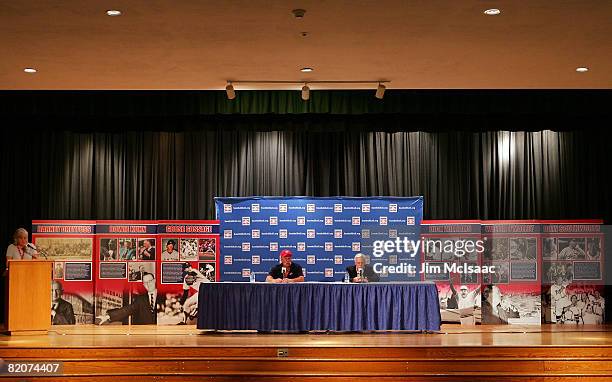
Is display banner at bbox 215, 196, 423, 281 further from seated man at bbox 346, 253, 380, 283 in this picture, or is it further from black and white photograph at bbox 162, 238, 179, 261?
black and white photograph at bbox 162, 238, 179, 261

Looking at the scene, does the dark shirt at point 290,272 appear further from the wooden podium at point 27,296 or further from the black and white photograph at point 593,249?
the black and white photograph at point 593,249

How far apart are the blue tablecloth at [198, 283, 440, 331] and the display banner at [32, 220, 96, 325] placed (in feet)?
9.92

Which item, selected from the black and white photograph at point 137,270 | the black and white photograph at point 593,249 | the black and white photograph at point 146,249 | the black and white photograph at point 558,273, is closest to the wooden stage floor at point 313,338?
the black and white photograph at point 137,270

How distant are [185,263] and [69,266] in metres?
1.71

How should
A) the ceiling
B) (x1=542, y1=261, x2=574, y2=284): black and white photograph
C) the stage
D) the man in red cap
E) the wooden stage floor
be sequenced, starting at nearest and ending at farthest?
the ceiling
the stage
the wooden stage floor
the man in red cap
(x1=542, y1=261, x2=574, y2=284): black and white photograph

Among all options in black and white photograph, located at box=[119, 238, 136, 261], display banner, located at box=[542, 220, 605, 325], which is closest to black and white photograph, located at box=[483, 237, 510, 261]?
display banner, located at box=[542, 220, 605, 325]

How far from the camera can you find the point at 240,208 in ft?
41.0

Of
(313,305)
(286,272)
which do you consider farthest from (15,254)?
(313,305)

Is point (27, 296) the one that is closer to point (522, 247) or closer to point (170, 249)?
point (170, 249)

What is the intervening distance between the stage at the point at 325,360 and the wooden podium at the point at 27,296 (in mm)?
1069

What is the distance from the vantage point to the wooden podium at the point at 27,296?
991 centimetres

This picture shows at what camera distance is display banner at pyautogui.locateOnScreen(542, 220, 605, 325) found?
12.5 metres

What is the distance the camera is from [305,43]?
26.5ft

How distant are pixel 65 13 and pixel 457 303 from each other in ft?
24.8
